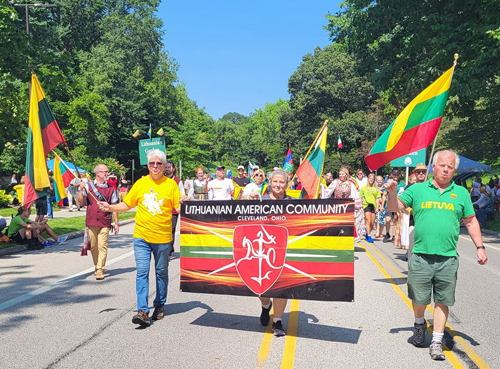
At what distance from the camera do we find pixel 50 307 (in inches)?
265

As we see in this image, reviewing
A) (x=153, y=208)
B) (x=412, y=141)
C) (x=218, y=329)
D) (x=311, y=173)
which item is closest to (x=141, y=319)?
(x=218, y=329)

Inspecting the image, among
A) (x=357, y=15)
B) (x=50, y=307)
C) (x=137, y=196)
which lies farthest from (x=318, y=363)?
(x=357, y=15)

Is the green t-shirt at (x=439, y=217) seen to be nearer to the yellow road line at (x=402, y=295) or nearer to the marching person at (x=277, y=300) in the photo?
the yellow road line at (x=402, y=295)

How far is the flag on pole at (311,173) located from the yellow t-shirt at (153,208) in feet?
7.78

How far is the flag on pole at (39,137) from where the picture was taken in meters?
8.54

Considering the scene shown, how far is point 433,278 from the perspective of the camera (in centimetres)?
500

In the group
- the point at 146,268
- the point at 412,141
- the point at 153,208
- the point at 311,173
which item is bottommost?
the point at 146,268

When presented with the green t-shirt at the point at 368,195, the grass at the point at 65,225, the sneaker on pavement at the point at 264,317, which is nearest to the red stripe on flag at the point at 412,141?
the sneaker on pavement at the point at 264,317

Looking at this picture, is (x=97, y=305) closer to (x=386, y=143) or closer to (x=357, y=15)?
(x=386, y=143)

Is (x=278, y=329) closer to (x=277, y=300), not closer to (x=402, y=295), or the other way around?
(x=277, y=300)

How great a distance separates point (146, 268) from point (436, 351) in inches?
126

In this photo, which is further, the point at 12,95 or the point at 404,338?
the point at 12,95

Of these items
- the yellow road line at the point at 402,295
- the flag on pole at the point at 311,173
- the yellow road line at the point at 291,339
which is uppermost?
the flag on pole at the point at 311,173

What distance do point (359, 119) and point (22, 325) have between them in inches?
1902
